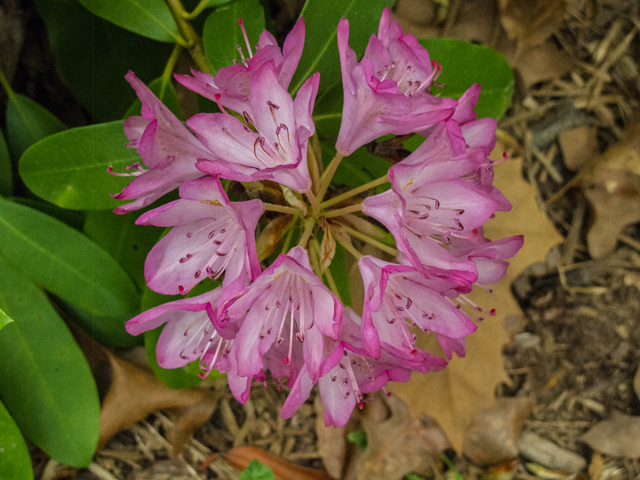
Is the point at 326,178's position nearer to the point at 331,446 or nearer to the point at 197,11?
the point at 197,11

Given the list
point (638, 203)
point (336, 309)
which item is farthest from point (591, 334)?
point (336, 309)

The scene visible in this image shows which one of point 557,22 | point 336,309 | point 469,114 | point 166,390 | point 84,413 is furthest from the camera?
point 557,22

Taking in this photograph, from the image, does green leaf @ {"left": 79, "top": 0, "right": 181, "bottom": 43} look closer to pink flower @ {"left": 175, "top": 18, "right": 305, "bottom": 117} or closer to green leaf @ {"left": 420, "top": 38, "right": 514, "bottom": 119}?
pink flower @ {"left": 175, "top": 18, "right": 305, "bottom": 117}

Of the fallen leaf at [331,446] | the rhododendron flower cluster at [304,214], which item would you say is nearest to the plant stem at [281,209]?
the rhododendron flower cluster at [304,214]

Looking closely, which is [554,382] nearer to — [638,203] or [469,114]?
[638,203]

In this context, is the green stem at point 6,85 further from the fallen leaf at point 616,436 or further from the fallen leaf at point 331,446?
the fallen leaf at point 616,436

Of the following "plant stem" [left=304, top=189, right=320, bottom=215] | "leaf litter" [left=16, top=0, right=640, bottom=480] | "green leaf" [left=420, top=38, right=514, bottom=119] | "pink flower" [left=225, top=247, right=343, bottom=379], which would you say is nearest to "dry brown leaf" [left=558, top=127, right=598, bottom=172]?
"leaf litter" [left=16, top=0, right=640, bottom=480]
